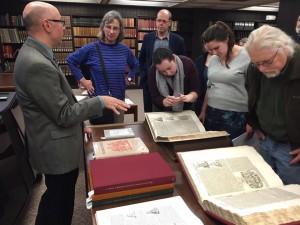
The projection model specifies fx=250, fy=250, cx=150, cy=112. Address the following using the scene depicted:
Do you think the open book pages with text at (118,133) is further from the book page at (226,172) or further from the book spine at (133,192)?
the book spine at (133,192)

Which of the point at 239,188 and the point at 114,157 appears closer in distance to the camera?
the point at 239,188

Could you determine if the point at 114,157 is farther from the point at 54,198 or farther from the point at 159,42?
the point at 159,42

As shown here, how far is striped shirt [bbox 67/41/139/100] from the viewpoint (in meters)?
2.12

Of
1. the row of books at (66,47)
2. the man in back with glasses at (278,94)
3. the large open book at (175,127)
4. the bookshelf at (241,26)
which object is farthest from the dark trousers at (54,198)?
the bookshelf at (241,26)

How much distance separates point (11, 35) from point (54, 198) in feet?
18.9

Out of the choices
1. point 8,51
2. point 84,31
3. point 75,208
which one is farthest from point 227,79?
point 8,51

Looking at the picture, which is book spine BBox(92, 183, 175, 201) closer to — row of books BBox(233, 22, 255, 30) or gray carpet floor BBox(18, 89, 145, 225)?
gray carpet floor BBox(18, 89, 145, 225)

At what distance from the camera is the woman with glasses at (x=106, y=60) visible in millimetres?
2113

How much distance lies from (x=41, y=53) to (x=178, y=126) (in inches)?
33.6

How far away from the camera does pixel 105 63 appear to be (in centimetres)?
212

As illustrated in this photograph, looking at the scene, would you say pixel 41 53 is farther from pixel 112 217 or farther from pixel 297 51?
pixel 297 51

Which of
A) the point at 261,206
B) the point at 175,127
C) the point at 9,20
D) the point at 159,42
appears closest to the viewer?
the point at 261,206

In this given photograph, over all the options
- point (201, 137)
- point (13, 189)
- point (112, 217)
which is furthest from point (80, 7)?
point (112, 217)

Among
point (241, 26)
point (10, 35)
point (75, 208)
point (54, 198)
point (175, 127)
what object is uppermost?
point (241, 26)
